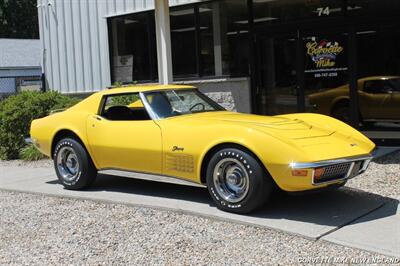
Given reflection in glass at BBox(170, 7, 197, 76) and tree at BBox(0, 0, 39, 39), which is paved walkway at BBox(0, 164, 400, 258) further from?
tree at BBox(0, 0, 39, 39)

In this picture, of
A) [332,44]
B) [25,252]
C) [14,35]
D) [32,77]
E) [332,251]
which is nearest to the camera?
[332,251]

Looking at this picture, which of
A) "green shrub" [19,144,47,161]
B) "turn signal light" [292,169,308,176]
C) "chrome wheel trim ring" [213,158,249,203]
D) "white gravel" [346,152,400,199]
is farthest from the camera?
"green shrub" [19,144,47,161]

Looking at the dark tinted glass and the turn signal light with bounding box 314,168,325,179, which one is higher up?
the dark tinted glass

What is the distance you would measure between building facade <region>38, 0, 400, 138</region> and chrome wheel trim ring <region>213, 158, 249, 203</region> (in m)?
5.20

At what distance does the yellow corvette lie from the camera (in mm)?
5559

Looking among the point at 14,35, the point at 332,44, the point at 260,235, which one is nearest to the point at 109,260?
the point at 260,235

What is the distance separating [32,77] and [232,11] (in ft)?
74.1

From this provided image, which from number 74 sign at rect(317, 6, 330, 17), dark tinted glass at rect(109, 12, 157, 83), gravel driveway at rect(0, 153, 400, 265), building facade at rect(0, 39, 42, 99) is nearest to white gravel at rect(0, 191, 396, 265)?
gravel driveway at rect(0, 153, 400, 265)

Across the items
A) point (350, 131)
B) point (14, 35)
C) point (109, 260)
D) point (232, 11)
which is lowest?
point (109, 260)

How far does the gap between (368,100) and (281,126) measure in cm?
482

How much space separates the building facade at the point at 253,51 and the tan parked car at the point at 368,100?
0.02 meters

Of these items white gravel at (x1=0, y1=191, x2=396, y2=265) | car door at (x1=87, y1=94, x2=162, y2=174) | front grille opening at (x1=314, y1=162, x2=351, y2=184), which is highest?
car door at (x1=87, y1=94, x2=162, y2=174)

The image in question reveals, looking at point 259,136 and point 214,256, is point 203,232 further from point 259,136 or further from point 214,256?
point 259,136

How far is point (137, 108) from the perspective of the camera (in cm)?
750
